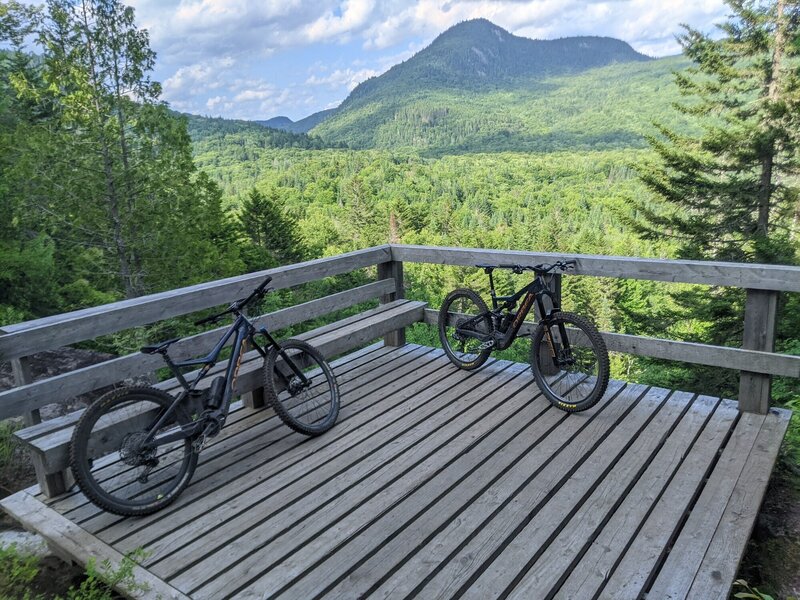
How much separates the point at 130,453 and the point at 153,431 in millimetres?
141

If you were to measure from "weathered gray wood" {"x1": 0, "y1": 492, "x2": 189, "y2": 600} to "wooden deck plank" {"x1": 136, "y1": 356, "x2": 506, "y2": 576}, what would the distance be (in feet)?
0.34

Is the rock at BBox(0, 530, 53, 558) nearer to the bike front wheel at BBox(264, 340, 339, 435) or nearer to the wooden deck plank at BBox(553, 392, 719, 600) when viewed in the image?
the bike front wheel at BBox(264, 340, 339, 435)

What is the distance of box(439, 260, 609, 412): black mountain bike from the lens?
372 centimetres

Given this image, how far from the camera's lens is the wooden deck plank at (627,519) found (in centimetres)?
222

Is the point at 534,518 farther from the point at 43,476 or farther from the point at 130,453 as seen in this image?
the point at 43,476

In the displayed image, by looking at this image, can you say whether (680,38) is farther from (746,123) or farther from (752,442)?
(752,442)

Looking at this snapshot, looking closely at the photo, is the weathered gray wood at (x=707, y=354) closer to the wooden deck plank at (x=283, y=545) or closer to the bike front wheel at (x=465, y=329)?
the bike front wheel at (x=465, y=329)

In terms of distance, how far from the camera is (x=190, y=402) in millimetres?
3174

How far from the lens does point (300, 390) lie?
3.73m

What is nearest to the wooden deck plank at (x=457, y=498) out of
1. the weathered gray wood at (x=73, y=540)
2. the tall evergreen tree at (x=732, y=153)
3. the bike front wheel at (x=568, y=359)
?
the bike front wheel at (x=568, y=359)

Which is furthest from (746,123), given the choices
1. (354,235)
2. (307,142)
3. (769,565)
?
(307,142)

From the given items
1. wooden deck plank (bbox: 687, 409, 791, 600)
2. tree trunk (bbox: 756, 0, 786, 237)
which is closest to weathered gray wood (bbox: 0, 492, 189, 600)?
wooden deck plank (bbox: 687, 409, 791, 600)

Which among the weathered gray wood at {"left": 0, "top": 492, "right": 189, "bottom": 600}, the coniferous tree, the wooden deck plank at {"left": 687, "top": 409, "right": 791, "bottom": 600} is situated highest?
the weathered gray wood at {"left": 0, "top": 492, "right": 189, "bottom": 600}

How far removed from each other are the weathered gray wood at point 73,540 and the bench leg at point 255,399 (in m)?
1.38
